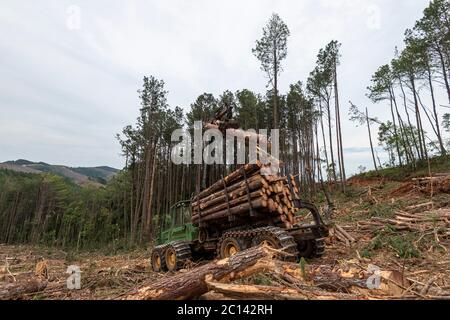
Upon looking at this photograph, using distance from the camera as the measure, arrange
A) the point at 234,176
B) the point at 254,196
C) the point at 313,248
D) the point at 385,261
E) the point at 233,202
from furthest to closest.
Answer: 1. the point at 234,176
2. the point at 233,202
3. the point at 313,248
4. the point at 254,196
5. the point at 385,261

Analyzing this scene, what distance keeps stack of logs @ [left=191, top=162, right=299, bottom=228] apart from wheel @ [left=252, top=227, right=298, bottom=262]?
27.4 inches

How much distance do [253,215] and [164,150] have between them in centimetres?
2789

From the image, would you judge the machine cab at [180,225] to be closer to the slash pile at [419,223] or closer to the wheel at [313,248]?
the wheel at [313,248]

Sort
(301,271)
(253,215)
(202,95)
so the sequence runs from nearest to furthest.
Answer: (301,271) < (253,215) < (202,95)

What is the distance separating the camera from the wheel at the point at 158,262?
9.74 m

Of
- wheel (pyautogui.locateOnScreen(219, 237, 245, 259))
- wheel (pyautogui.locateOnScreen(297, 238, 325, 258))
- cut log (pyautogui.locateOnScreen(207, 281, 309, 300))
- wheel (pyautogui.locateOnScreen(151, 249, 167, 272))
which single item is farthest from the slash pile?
wheel (pyautogui.locateOnScreen(151, 249, 167, 272))

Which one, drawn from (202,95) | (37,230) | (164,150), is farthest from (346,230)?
(37,230)

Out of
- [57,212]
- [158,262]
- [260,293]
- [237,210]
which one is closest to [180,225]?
[158,262]

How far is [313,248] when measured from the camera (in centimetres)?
790

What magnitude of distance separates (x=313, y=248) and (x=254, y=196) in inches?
94.7

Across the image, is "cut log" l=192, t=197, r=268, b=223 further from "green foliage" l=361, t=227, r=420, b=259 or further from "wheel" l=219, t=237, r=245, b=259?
"green foliage" l=361, t=227, r=420, b=259

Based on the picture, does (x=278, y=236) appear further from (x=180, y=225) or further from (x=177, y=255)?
(x=180, y=225)
